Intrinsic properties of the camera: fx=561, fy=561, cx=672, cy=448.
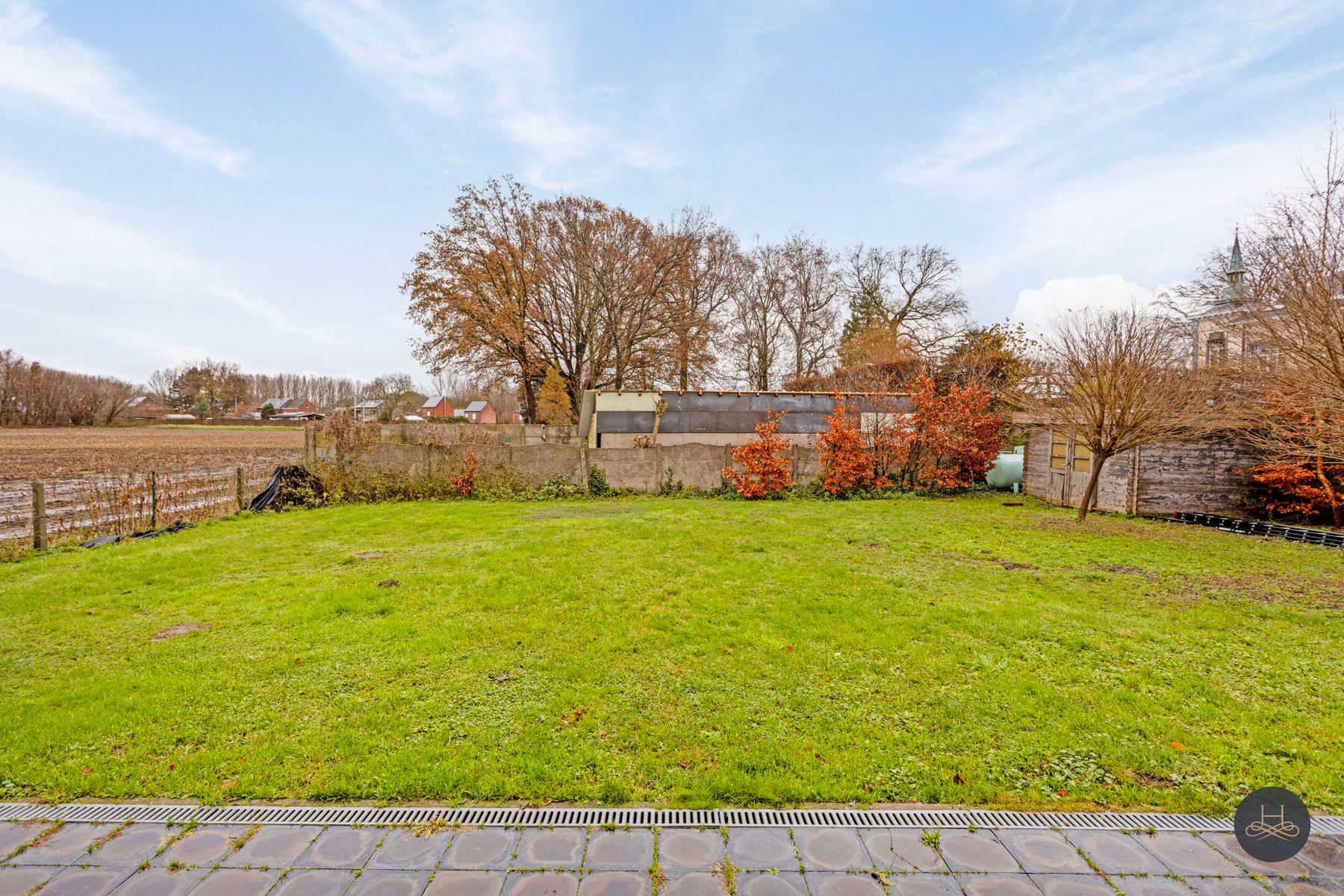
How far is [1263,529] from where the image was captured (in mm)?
9562

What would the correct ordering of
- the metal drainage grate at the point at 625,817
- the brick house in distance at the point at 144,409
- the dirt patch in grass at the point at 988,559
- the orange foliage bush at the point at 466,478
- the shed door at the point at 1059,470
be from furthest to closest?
the brick house in distance at the point at 144,409 → the orange foliage bush at the point at 466,478 → the shed door at the point at 1059,470 → the dirt patch in grass at the point at 988,559 → the metal drainage grate at the point at 625,817

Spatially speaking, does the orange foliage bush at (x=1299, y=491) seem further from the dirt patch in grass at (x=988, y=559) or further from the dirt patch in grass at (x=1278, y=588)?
the dirt patch in grass at (x=988, y=559)

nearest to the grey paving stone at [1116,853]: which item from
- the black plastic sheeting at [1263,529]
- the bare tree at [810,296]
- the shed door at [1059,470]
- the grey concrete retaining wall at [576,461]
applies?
the black plastic sheeting at [1263,529]

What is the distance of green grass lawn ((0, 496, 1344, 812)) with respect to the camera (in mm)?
2607

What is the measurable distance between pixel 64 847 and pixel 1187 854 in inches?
170

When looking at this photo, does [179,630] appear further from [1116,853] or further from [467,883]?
[1116,853]

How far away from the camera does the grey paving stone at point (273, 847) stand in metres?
2.09

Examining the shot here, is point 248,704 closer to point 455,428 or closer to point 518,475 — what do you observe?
point 518,475

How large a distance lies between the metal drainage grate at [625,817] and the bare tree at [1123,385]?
841 cm

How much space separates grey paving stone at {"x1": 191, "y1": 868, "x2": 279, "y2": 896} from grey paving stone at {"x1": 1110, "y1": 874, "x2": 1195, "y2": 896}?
3.01m

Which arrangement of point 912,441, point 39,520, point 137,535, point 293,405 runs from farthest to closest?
point 293,405, point 912,441, point 137,535, point 39,520

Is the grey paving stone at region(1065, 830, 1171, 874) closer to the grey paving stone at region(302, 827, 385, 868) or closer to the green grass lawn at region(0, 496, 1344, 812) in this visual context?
the green grass lawn at region(0, 496, 1344, 812)

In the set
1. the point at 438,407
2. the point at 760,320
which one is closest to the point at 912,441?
the point at 760,320

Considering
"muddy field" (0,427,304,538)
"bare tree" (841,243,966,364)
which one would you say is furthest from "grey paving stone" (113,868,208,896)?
"bare tree" (841,243,966,364)
